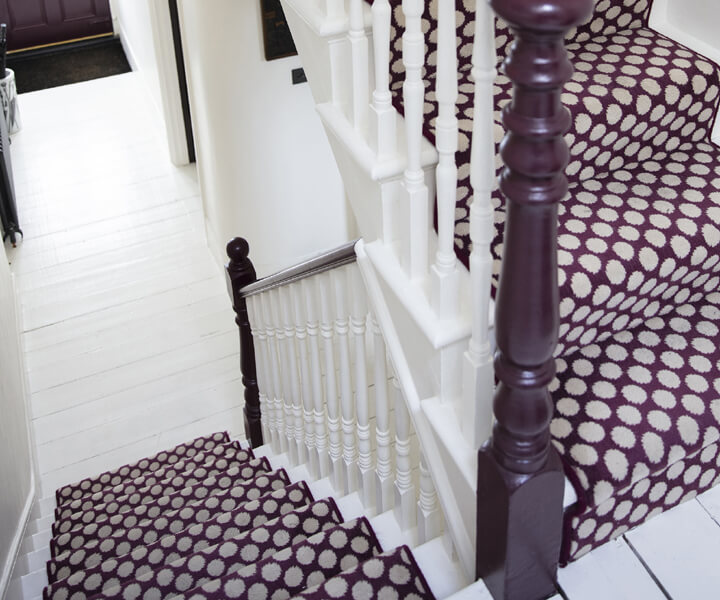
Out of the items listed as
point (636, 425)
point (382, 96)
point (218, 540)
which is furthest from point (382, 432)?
point (382, 96)

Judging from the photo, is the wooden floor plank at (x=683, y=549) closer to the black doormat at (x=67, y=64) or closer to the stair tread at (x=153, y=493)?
the stair tread at (x=153, y=493)

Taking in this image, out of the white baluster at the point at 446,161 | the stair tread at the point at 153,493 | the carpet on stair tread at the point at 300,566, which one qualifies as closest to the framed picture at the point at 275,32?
the stair tread at the point at 153,493

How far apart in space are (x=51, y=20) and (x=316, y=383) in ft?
22.3

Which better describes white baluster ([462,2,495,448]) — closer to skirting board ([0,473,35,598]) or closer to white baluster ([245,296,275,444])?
white baluster ([245,296,275,444])

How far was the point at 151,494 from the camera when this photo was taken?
3277mm

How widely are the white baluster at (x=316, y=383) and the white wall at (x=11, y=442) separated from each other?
1045 mm

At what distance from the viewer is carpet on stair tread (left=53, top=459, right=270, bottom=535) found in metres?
3.16

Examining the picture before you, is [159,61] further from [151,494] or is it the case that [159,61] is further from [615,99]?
[615,99]

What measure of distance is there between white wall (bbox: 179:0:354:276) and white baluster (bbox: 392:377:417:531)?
9.55 feet

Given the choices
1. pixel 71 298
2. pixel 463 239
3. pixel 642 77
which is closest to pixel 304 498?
pixel 463 239

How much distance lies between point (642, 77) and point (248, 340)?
80.4 inches

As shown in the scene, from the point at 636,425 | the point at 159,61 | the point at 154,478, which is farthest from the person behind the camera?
the point at 159,61

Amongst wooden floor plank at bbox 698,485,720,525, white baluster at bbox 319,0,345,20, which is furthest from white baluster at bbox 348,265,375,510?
wooden floor plank at bbox 698,485,720,525

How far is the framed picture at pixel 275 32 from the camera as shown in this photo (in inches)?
165
